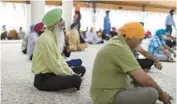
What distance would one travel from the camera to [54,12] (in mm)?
3758

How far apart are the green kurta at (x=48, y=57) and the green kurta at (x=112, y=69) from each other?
2.97 ft

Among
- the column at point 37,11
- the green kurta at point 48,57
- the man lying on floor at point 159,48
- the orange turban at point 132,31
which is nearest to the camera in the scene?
the orange turban at point 132,31

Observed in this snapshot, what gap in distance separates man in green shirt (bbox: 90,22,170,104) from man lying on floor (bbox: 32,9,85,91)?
2.95 feet

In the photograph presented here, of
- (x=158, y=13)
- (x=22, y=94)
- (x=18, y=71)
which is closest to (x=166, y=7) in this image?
(x=158, y=13)

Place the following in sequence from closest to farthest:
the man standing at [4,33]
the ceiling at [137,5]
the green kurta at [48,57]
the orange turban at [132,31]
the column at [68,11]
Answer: the orange turban at [132,31] < the green kurta at [48,57] < the column at [68,11] < the man standing at [4,33] < the ceiling at [137,5]

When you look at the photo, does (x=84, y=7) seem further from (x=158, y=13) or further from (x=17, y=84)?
(x=17, y=84)

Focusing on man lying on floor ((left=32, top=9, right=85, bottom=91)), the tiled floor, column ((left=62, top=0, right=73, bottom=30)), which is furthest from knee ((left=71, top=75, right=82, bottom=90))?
column ((left=62, top=0, right=73, bottom=30))

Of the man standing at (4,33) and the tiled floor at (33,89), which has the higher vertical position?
the man standing at (4,33)

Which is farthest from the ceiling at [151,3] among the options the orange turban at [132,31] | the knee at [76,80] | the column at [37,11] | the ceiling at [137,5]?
the orange turban at [132,31]

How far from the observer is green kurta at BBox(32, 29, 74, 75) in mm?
3615

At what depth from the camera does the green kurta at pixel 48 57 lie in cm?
362

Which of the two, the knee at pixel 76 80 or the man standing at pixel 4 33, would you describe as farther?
the man standing at pixel 4 33

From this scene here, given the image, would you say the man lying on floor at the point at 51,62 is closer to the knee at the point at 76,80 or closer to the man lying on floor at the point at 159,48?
the knee at the point at 76,80

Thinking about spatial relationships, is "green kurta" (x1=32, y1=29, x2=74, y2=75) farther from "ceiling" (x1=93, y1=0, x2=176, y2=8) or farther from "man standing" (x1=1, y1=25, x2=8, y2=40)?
"ceiling" (x1=93, y1=0, x2=176, y2=8)
